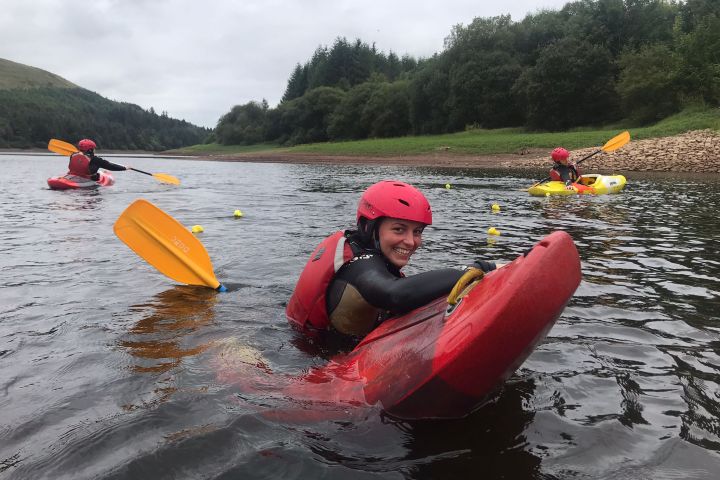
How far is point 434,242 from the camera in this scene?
9508 mm

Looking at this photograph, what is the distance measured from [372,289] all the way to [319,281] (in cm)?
78

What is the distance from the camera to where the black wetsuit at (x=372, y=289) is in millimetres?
3428

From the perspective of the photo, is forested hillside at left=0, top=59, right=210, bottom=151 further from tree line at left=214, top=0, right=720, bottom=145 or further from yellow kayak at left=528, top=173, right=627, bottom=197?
yellow kayak at left=528, top=173, right=627, bottom=197

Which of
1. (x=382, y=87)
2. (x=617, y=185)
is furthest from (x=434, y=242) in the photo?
(x=382, y=87)

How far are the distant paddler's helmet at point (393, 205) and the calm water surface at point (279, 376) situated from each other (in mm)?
1333

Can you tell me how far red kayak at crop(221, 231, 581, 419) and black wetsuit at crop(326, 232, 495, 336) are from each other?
0.11m

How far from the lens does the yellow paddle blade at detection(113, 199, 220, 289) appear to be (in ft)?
21.8

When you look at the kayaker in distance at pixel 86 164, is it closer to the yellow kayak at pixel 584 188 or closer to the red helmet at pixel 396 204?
the yellow kayak at pixel 584 188

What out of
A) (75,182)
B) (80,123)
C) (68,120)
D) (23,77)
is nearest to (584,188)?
(75,182)

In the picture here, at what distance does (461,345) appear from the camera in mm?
2652

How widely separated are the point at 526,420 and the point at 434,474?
2.85 ft

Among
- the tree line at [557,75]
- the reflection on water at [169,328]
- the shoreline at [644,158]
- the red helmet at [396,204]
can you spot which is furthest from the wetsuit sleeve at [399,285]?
the tree line at [557,75]

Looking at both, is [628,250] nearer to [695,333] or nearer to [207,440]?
[695,333]

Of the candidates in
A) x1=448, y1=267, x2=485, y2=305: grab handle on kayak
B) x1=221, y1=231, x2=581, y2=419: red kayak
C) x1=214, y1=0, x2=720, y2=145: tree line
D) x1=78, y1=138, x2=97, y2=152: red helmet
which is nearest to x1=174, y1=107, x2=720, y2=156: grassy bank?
x1=214, y1=0, x2=720, y2=145: tree line
